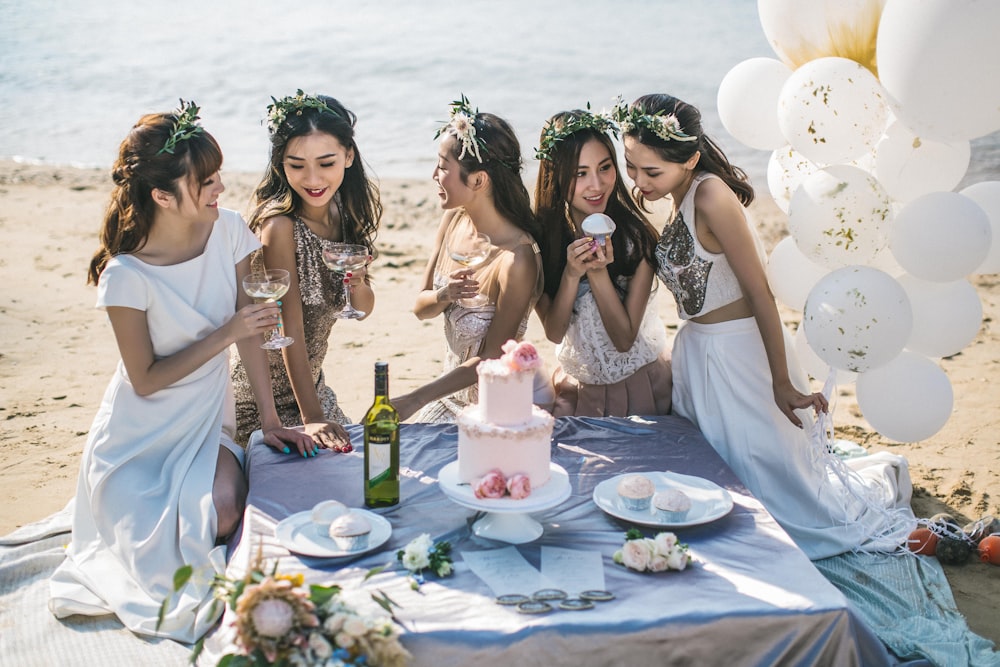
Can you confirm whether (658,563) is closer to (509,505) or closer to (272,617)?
(509,505)

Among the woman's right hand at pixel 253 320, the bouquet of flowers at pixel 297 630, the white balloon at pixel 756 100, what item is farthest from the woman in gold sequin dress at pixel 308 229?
the white balloon at pixel 756 100

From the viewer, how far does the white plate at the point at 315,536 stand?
314 cm

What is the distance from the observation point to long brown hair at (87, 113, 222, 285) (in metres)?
4.00

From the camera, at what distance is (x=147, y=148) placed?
4000 millimetres

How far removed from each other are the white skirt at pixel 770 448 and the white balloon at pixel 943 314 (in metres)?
0.67

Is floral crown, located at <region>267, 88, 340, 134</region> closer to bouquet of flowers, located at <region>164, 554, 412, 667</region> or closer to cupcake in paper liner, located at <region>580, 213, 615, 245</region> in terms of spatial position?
cupcake in paper liner, located at <region>580, 213, 615, 245</region>

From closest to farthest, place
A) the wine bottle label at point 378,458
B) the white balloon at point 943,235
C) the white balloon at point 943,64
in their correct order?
the white balloon at point 943,64, the wine bottle label at point 378,458, the white balloon at point 943,235

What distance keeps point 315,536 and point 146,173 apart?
1.80 meters

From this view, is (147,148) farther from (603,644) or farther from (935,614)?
(935,614)

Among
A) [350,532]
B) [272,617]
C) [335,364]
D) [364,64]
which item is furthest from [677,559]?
[364,64]

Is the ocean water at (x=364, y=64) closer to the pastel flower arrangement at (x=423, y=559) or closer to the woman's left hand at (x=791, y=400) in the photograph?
the woman's left hand at (x=791, y=400)

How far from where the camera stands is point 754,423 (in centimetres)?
462

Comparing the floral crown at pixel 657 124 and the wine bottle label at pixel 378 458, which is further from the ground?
the floral crown at pixel 657 124

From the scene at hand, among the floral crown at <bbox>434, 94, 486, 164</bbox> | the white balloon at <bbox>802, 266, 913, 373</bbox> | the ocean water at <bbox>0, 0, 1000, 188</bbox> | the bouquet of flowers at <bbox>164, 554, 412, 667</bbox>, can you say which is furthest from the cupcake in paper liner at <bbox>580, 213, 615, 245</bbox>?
the ocean water at <bbox>0, 0, 1000, 188</bbox>
